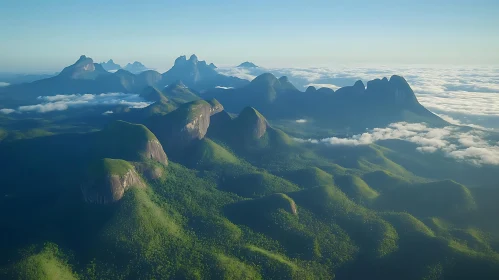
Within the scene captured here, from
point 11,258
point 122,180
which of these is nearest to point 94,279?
point 11,258

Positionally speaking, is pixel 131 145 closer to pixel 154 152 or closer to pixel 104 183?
pixel 154 152

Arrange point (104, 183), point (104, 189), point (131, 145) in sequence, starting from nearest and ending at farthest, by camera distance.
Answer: point (104, 183), point (104, 189), point (131, 145)

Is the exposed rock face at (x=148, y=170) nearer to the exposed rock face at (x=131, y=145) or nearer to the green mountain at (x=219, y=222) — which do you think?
the green mountain at (x=219, y=222)

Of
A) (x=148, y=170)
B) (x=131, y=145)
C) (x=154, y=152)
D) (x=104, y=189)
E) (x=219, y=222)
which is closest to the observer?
(x=104, y=189)

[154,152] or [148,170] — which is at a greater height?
[154,152]

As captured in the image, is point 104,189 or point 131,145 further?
point 131,145

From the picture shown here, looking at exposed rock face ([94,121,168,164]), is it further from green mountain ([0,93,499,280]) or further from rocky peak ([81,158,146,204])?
rocky peak ([81,158,146,204])

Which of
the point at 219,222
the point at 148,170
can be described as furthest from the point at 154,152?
the point at 219,222

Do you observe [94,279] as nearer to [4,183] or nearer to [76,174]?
[76,174]

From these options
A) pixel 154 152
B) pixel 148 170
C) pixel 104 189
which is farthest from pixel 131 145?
pixel 104 189

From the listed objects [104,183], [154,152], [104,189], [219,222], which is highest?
[104,183]

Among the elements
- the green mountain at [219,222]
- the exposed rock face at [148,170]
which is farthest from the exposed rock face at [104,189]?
the exposed rock face at [148,170]
